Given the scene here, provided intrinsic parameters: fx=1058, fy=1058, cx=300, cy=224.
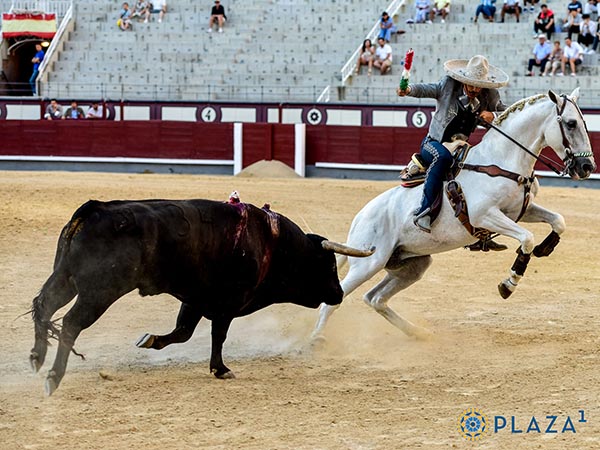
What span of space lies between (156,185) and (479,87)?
11079mm

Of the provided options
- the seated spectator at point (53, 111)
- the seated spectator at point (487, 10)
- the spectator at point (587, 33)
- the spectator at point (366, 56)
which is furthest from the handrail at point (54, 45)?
the spectator at point (587, 33)

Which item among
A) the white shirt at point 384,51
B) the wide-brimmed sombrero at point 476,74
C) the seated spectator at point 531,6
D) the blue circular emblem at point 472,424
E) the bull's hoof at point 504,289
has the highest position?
the wide-brimmed sombrero at point 476,74

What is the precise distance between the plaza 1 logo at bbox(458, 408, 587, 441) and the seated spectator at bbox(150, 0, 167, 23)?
69.8 feet

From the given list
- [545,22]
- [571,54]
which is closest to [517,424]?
[571,54]

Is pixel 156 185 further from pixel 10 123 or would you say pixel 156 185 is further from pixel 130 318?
pixel 130 318

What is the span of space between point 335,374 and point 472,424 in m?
1.37

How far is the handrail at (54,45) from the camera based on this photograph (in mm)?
23875

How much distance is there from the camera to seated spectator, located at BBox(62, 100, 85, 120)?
2183cm

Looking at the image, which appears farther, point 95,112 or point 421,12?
point 421,12

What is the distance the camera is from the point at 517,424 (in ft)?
16.2

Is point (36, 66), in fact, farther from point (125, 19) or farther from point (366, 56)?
point (366, 56)

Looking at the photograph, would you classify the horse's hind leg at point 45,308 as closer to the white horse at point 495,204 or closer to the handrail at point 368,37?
the white horse at point 495,204

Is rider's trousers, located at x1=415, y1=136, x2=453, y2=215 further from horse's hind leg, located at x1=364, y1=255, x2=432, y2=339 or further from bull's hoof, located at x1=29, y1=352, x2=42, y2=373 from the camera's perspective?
bull's hoof, located at x1=29, y1=352, x2=42, y2=373

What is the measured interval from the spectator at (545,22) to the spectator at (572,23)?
275 millimetres
